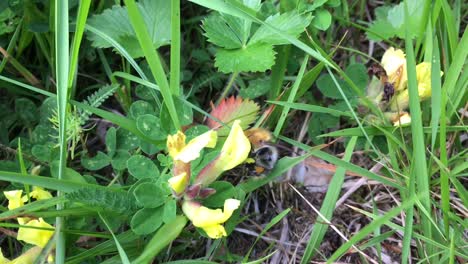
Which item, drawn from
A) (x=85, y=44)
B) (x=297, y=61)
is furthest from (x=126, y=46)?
(x=297, y=61)

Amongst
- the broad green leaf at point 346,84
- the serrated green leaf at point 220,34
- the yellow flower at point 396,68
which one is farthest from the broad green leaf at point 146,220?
the yellow flower at point 396,68

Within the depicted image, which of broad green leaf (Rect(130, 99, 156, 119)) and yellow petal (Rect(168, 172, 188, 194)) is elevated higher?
broad green leaf (Rect(130, 99, 156, 119))

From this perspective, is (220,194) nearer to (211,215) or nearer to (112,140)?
(211,215)

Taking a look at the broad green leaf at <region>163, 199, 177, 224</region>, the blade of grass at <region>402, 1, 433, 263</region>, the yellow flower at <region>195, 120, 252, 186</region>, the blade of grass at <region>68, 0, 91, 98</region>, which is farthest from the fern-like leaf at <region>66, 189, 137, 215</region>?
the blade of grass at <region>402, 1, 433, 263</region>

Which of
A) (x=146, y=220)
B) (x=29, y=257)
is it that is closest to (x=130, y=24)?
(x=146, y=220)

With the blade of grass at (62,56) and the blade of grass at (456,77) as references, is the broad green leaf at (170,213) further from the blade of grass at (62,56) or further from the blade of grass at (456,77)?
the blade of grass at (456,77)

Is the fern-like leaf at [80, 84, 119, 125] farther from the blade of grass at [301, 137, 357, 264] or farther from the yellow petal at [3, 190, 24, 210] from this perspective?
the blade of grass at [301, 137, 357, 264]
